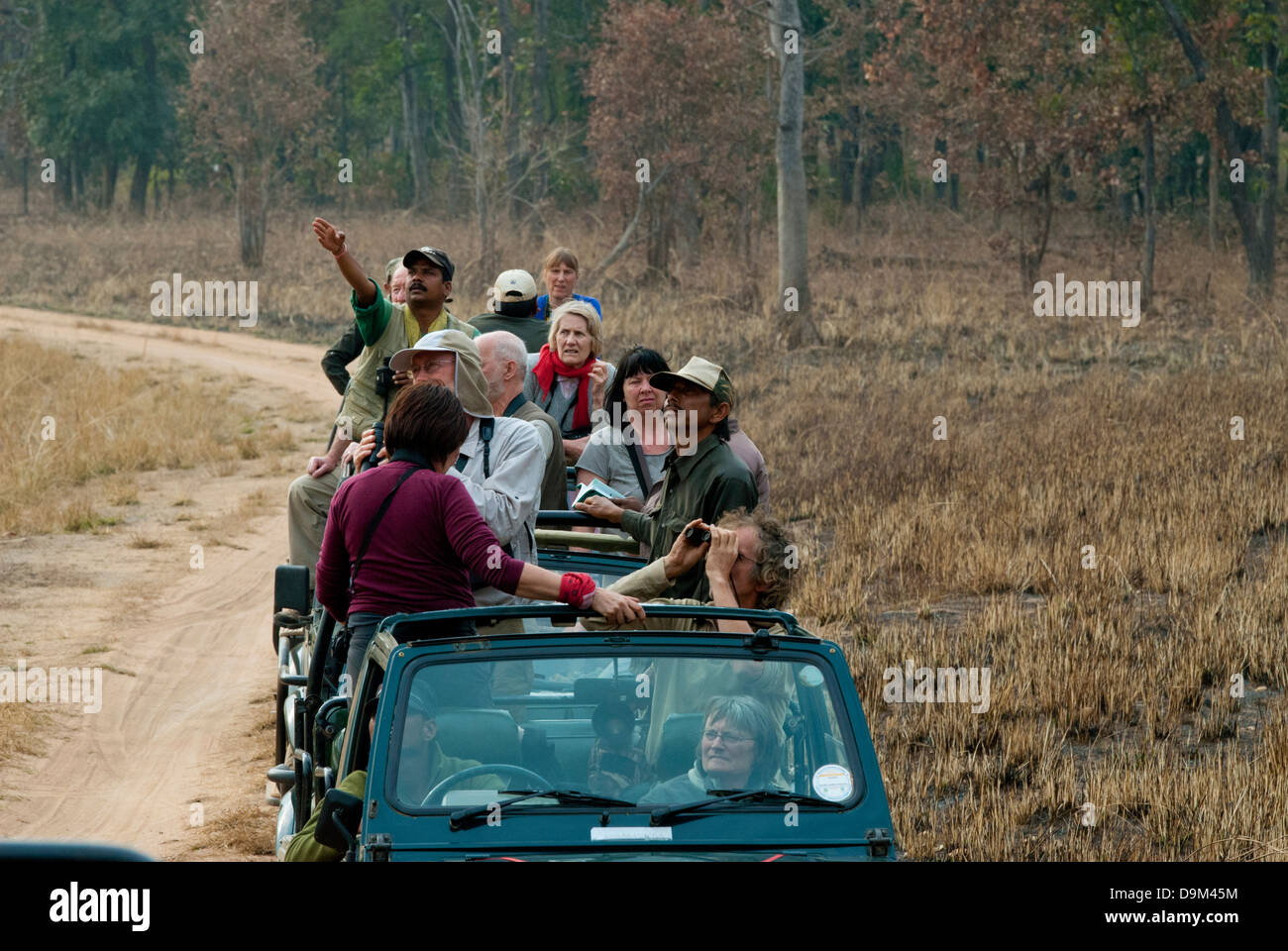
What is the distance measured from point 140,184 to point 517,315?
44376 mm

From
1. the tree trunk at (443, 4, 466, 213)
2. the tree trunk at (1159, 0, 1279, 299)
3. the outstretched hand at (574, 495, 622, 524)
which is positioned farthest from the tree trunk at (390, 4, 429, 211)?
the outstretched hand at (574, 495, 622, 524)

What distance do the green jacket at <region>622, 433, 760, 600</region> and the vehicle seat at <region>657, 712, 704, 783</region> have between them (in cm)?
145

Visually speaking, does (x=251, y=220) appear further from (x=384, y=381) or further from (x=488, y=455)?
(x=488, y=455)

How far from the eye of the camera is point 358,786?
4125mm

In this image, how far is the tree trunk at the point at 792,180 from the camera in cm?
2130

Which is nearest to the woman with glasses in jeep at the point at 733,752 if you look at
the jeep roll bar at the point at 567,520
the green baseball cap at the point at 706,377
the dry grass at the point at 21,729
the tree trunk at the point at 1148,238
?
the green baseball cap at the point at 706,377

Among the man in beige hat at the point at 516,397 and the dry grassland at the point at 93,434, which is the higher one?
the man in beige hat at the point at 516,397

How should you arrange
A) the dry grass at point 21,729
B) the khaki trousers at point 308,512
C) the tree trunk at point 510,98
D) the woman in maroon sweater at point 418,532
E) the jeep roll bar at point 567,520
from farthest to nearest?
the tree trunk at point 510,98 → the dry grass at point 21,729 → the khaki trousers at point 308,512 → the jeep roll bar at point 567,520 → the woman in maroon sweater at point 418,532

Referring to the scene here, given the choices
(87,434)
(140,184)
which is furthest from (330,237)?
(140,184)

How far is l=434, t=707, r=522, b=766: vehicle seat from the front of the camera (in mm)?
3969

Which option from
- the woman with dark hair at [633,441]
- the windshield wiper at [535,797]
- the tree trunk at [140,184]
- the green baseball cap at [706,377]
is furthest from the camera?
the tree trunk at [140,184]

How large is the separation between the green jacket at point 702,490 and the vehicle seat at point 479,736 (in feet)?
5.26

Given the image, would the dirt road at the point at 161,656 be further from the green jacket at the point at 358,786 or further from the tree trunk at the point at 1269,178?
the tree trunk at the point at 1269,178
